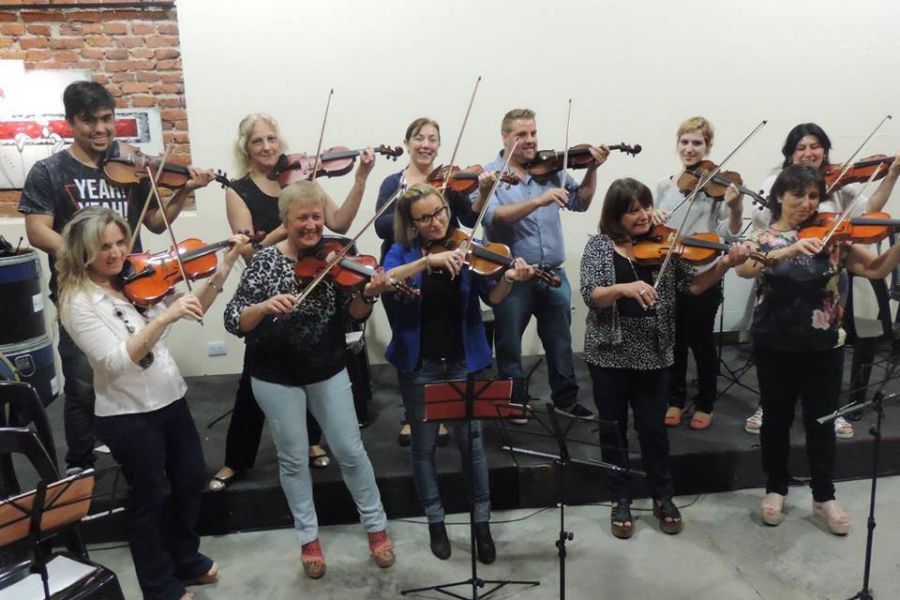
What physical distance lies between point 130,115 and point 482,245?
8.76ft

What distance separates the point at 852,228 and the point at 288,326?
2125mm

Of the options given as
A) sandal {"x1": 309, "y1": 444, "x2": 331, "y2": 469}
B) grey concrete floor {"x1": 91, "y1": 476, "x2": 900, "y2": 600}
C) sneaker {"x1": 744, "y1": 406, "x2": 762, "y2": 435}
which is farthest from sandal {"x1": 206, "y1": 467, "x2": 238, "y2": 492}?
sneaker {"x1": 744, "y1": 406, "x2": 762, "y2": 435}

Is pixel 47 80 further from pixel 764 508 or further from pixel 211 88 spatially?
pixel 764 508

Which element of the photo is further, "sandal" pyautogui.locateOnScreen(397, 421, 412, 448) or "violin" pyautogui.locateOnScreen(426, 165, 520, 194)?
"sandal" pyautogui.locateOnScreen(397, 421, 412, 448)

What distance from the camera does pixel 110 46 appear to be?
4039 millimetres

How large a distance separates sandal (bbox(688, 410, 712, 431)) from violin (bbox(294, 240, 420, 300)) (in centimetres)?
173

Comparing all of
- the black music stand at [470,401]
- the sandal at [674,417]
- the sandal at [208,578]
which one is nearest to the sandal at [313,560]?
the sandal at [208,578]

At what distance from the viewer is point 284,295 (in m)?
2.17

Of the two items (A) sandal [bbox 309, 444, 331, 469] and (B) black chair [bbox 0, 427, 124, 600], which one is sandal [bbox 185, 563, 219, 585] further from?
(A) sandal [bbox 309, 444, 331, 469]

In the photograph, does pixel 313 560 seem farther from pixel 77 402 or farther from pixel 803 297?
pixel 803 297

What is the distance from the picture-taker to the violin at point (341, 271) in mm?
2324

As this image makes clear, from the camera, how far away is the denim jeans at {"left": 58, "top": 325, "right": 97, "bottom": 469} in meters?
2.82

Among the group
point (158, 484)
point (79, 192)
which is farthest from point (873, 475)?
point (79, 192)

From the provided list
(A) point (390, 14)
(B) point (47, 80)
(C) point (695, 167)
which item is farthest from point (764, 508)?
(B) point (47, 80)
